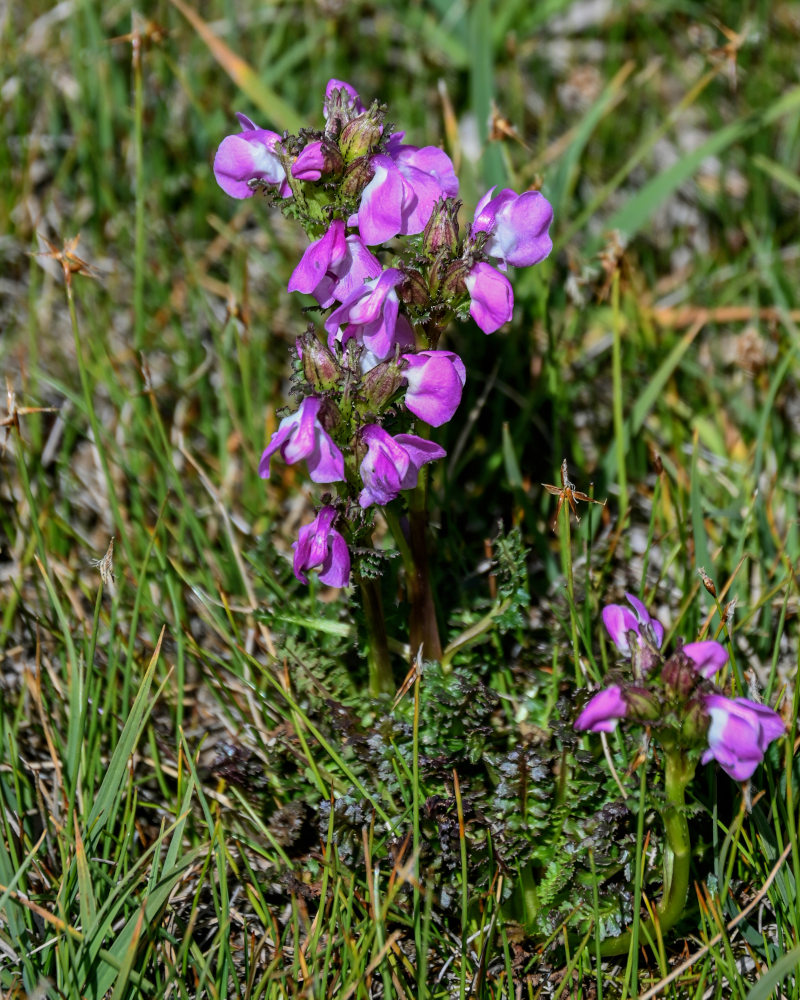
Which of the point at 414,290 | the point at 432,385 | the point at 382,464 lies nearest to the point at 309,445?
the point at 382,464

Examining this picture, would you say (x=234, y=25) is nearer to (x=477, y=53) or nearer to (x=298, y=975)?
(x=477, y=53)

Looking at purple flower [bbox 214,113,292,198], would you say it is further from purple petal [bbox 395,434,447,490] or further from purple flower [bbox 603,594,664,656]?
purple flower [bbox 603,594,664,656]

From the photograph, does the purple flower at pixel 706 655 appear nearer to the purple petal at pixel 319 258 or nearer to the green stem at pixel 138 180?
the purple petal at pixel 319 258

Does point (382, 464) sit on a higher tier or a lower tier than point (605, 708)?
higher

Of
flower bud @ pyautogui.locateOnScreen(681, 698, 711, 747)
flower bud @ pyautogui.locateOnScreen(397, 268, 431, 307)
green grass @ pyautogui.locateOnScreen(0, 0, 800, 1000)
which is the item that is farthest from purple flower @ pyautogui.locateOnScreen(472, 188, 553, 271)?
flower bud @ pyautogui.locateOnScreen(681, 698, 711, 747)

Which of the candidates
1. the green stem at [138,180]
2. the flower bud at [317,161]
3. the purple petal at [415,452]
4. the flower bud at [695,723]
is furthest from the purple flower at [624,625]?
the green stem at [138,180]

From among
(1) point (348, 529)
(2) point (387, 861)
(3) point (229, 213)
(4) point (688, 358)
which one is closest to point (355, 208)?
(1) point (348, 529)

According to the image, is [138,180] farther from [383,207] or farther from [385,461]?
[385,461]
